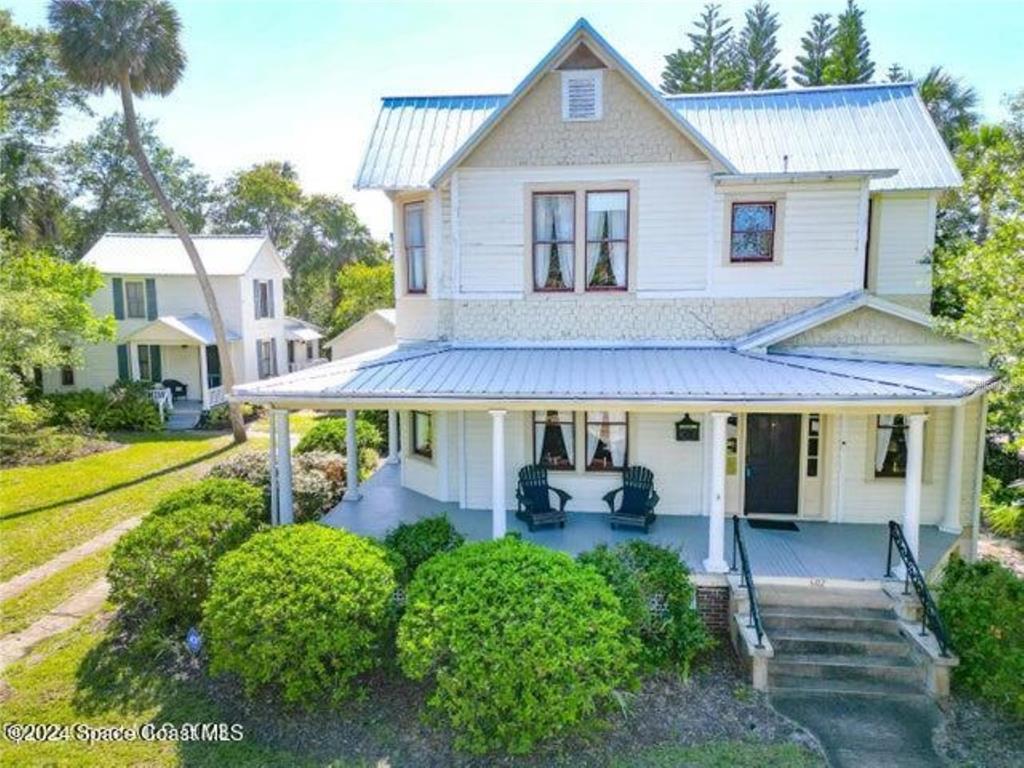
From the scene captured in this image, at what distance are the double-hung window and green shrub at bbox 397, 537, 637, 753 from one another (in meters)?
4.71

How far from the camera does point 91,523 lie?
13.6m

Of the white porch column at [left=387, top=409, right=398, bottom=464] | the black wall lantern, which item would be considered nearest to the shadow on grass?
the white porch column at [left=387, top=409, right=398, bottom=464]

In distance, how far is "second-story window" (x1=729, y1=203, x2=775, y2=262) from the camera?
11.3 meters

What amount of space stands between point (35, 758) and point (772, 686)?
332 inches

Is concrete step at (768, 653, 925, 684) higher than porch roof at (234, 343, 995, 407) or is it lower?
lower

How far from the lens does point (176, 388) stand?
27.9 meters

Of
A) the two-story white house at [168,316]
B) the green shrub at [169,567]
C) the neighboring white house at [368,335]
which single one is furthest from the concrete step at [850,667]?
the two-story white house at [168,316]

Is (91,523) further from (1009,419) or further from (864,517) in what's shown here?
(1009,419)

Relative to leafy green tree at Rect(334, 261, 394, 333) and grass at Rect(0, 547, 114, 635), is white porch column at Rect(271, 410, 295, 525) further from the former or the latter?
leafy green tree at Rect(334, 261, 394, 333)

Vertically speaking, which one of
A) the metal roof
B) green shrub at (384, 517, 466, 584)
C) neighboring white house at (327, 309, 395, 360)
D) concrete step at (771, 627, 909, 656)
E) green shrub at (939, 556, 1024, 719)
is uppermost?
the metal roof

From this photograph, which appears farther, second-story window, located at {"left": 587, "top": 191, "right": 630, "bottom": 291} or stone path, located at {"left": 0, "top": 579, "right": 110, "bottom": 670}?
second-story window, located at {"left": 587, "top": 191, "right": 630, "bottom": 291}

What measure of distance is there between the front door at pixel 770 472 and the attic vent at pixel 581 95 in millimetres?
6550

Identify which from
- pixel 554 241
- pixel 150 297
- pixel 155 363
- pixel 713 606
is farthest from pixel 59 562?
A: pixel 150 297

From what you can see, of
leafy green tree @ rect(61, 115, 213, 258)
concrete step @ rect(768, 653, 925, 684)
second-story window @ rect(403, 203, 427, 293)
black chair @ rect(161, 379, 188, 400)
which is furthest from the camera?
leafy green tree @ rect(61, 115, 213, 258)
